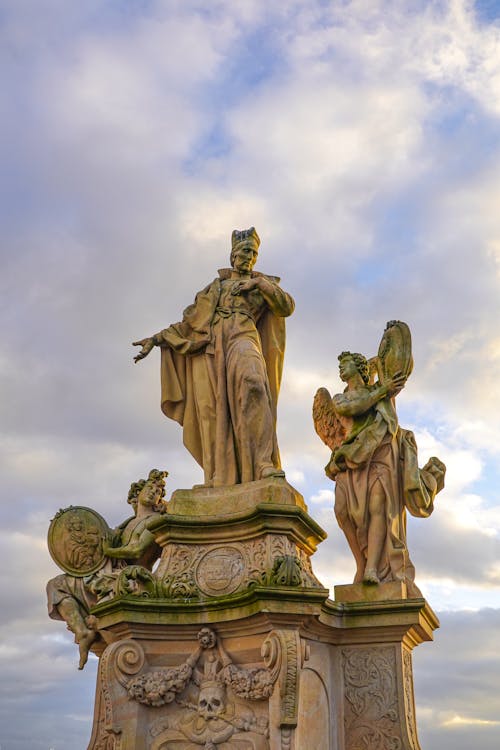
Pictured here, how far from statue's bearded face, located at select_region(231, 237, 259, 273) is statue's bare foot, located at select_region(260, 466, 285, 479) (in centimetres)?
247

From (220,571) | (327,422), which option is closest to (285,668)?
(220,571)

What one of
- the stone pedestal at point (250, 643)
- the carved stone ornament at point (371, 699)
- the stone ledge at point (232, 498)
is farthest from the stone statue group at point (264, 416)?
the carved stone ornament at point (371, 699)

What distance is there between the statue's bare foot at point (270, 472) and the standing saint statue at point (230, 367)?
0.26ft

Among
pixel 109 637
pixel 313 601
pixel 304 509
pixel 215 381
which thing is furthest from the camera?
pixel 215 381

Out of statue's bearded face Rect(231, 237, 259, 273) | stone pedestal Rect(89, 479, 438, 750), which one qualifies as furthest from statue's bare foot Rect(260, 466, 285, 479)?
statue's bearded face Rect(231, 237, 259, 273)

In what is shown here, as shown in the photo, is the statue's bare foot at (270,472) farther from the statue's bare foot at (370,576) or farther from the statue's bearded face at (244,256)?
the statue's bearded face at (244,256)

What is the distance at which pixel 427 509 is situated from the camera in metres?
10.7

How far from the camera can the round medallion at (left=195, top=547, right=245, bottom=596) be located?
30.1 feet

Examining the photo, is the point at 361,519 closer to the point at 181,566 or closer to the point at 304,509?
the point at 304,509

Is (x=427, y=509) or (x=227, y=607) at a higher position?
(x=427, y=509)

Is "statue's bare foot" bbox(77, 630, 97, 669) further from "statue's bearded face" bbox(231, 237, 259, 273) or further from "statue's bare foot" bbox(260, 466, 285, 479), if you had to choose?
"statue's bearded face" bbox(231, 237, 259, 273)

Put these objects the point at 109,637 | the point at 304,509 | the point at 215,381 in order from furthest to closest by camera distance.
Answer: the point at 215,381 → the point at 304,509 → the point at 109,637

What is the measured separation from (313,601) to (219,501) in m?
1.72

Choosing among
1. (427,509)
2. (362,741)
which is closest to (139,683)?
→ (362,741)
